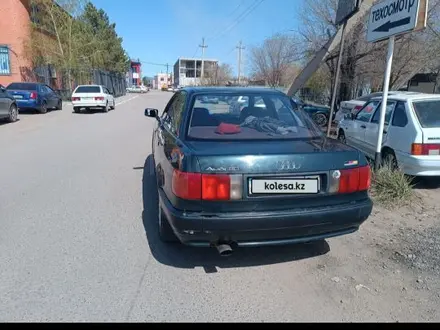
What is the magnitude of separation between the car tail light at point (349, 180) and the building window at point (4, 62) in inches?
1038

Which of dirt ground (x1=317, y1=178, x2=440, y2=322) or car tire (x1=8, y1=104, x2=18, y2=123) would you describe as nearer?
dirt ground (x1=317, y1=178, x2=440, y2=322)

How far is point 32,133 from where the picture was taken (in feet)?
35.6

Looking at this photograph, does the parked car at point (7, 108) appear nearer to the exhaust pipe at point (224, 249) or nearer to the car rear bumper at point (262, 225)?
the car rear bumper at point (262, 225)

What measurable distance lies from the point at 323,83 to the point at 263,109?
1860cm

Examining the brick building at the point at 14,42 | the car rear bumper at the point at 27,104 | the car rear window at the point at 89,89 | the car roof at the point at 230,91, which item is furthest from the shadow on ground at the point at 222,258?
the brick building at the point at 14,42

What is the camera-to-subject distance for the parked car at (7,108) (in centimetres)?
1229

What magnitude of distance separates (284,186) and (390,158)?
12.3 ft

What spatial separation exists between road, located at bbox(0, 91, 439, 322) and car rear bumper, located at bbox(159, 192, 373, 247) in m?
0.40

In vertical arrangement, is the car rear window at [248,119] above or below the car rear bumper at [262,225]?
above

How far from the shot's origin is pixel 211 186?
105 inches

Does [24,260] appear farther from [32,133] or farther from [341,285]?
[32,133]

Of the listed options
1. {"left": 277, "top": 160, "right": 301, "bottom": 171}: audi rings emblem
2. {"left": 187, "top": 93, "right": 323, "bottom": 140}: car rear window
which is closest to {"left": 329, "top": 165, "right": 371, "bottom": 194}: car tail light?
{"left": 277, "top": 160, "right": 301, "bottom": 171}: audi rings emblem

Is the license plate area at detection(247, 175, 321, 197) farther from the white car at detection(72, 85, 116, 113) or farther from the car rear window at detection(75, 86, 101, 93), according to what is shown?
the car rear window at detection(75, 86, 101, 93)

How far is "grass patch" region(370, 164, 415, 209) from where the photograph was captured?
480 cm
